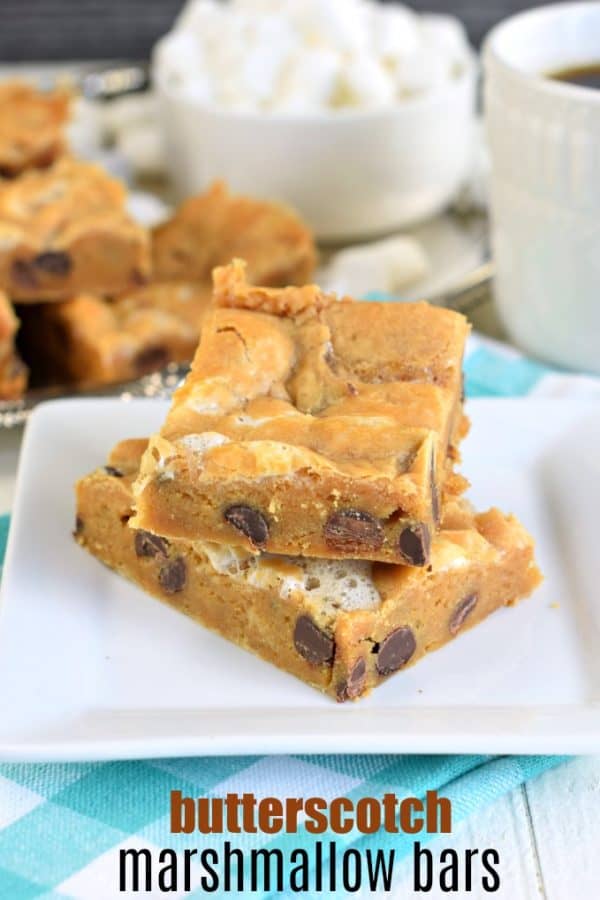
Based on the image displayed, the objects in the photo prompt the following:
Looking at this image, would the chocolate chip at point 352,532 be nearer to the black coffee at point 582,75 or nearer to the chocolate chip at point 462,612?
the chocolate chip at point 462,612

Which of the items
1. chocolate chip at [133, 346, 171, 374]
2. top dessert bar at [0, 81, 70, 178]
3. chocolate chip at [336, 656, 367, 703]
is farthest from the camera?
top dessert bar at [0, 81, 70, 178]

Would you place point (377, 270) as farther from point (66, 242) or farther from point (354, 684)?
point (354, 684)

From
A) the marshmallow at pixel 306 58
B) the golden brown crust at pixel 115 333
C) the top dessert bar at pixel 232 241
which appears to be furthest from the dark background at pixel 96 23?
the golden brown crust at pixel 115 333

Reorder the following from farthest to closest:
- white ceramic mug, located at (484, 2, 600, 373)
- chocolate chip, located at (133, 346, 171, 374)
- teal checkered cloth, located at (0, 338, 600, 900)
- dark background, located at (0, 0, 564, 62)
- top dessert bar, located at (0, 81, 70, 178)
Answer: dark background, located at (0, 0, 564, 62), top dessert bar, located at (0, 81, 70, 178), chocolate chip, located at (133, 346, 171, 374), white ceramic mug, located at (484, 2, 600, 373), teal checkered cloth, located at (0, 338, 600, 900)

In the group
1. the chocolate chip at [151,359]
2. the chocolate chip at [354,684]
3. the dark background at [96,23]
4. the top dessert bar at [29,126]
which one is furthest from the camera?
the dark background at [96,23]

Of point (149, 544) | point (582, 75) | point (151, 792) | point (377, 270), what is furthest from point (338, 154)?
point (151, 792)

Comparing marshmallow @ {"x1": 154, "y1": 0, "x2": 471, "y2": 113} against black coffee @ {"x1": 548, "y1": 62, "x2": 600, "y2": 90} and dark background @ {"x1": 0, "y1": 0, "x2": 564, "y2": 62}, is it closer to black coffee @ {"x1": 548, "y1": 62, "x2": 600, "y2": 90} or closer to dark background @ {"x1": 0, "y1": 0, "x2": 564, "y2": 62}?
black coffee @ {"x1": 548, "y1": 62, "x2": 600, "y2": 90}

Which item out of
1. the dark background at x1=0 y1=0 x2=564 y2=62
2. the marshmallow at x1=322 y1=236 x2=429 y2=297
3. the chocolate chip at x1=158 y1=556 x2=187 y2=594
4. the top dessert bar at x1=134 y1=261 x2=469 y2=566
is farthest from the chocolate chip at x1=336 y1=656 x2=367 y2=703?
the dark background at x1=0 y1=0 x2=564 y2=62
